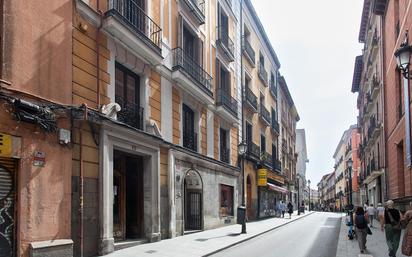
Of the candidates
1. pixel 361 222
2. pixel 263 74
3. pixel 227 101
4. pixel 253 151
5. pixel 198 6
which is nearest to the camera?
pixel 361 222

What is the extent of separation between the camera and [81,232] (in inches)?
451

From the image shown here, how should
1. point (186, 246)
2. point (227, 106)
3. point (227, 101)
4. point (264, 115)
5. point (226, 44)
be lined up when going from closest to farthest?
1. point (186, 246)
2. point (227, 106)
3. point (227, 101)
4. point (226, 44)
5. point (264, 115)

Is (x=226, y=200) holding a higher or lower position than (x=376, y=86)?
lower

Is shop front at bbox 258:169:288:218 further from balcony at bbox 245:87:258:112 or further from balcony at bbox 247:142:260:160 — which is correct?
balcony at bbox 245:87:258:112

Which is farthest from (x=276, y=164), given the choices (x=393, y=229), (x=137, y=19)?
(x=393, y=229)

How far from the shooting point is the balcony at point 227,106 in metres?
23.9

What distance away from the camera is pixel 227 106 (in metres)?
24.8

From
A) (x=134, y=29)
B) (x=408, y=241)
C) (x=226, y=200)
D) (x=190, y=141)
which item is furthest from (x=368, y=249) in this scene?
(x=226, y=200)

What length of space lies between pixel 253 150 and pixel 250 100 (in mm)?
3682

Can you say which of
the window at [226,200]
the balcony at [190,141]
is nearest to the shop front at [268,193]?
the window at [226,200]

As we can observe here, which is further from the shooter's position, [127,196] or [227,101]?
[227,101]

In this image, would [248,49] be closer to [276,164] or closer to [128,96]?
[276,164]

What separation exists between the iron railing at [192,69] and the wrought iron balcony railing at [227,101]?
128 centimetres

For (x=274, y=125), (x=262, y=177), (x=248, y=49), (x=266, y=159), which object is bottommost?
(x=262, y=177)
